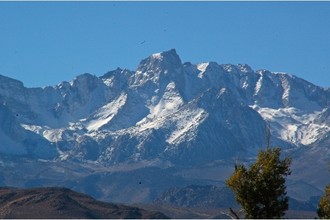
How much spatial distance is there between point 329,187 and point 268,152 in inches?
211

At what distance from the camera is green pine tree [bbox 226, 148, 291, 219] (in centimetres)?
7400

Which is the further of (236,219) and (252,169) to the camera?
(252,169)

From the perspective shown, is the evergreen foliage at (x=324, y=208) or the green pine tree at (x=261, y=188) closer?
the evergreen foliage at (x=324, y=208)

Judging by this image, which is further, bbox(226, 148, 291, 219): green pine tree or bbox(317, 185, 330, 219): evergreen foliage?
bbox(226, 148, 291, 219): green pine tree

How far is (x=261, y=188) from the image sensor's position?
243 feet

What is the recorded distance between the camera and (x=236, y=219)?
66188 millimetres

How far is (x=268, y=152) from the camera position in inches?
2997

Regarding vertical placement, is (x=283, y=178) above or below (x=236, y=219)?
above

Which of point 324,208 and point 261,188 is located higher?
point 261,188

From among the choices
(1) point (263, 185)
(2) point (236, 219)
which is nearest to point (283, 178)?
(1) point (263, 185)

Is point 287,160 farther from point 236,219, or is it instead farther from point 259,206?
point 236,219

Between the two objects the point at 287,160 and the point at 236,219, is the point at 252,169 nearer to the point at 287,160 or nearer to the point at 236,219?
the point at 287,160

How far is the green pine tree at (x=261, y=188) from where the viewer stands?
2913 inches

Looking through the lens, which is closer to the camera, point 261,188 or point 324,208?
point 324,208
